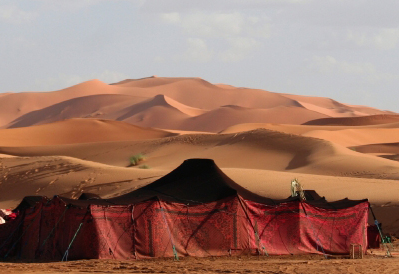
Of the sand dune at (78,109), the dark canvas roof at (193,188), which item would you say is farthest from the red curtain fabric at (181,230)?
the sand dune at (78,109)

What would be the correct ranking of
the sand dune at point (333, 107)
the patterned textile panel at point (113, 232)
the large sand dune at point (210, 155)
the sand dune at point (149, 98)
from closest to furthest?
the patterned textile panel at point (113, 232) < the large sand dune at point (210, 155) < the sand dune at point (149, 98) < the sand dune at point (333, 107)

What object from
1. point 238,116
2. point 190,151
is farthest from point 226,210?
point 238,116

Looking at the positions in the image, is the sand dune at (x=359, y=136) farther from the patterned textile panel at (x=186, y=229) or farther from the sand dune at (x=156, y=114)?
the patterned textile panel at (x=186, y=229)

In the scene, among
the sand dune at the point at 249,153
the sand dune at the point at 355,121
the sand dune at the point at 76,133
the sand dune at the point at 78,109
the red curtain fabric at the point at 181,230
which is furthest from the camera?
the sand dune at the point at 78,109

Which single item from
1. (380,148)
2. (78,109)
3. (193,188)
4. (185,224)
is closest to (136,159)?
(380,148)

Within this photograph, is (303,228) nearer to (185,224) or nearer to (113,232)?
(185,224)

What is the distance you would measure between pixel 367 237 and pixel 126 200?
7.17 m

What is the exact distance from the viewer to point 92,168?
3781 cm

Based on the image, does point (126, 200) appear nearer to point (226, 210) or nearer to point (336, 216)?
point (226, 210)

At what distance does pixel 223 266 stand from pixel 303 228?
13.0 feet

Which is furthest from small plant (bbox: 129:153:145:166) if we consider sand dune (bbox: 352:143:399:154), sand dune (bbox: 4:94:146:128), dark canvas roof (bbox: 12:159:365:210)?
sand dune (bbox: 4:94:146:128)

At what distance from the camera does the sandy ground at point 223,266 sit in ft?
46.9

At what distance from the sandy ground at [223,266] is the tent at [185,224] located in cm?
63

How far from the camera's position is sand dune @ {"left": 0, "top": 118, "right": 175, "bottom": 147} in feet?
226
